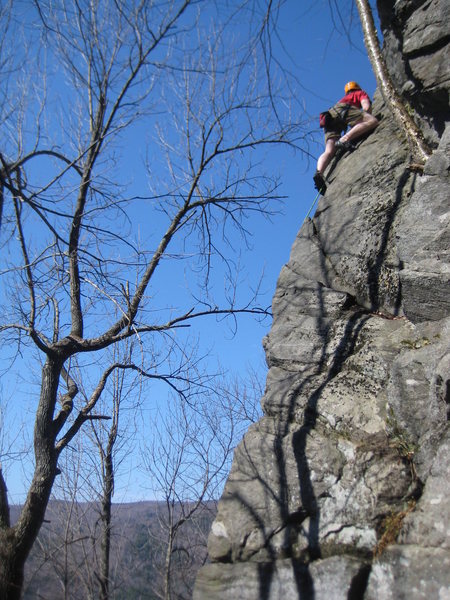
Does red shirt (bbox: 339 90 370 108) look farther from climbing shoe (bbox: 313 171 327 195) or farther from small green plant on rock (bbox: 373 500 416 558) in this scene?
small green plant on rock (bbox: 373 500 416 558)

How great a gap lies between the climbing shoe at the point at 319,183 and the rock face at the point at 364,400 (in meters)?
0.60

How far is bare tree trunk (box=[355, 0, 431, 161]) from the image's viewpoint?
204 inches

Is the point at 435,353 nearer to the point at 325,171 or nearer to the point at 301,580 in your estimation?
the point at 301,580

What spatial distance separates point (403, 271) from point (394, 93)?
94.9 inches

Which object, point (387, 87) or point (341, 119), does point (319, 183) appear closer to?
point (341, 119)

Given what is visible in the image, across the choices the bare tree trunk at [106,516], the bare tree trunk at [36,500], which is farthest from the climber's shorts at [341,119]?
the bare tree trunk at [106,516]

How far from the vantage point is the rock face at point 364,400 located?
326 cm

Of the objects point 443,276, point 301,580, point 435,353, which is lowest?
point 301,580

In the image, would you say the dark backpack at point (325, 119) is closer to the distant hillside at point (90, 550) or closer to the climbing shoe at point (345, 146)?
the climbing shoe at point (345, 146)

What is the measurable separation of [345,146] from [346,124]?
519 mm

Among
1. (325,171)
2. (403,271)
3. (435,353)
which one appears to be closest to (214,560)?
(435,353)

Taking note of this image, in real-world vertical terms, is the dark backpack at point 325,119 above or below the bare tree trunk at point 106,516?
above

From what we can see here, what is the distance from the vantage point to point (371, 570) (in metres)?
3.16

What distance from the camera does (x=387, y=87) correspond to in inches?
224
